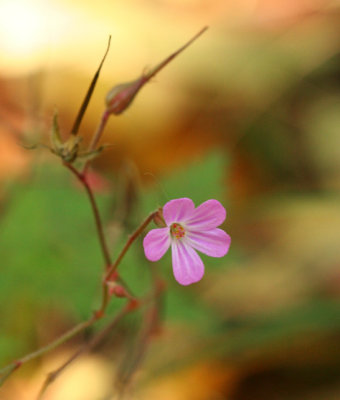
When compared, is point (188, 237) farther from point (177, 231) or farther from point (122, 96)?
point (122, 96)

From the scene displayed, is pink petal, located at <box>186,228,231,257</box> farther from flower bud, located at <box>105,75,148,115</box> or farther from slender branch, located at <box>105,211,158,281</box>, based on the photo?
flower bud, located at <box>105,75,148,115</box>

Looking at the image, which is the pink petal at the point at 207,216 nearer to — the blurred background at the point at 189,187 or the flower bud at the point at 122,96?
the blurred background at the point at 189,187

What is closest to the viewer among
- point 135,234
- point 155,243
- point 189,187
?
point 155,243

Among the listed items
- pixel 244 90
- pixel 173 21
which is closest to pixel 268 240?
pixel 244 90

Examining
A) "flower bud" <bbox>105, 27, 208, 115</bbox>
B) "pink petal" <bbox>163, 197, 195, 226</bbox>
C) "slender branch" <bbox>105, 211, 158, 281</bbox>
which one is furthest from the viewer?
"flower bud" <bbox>105, 27, 208, 115</bbox>

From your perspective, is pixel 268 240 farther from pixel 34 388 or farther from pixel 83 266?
pixel 34 388

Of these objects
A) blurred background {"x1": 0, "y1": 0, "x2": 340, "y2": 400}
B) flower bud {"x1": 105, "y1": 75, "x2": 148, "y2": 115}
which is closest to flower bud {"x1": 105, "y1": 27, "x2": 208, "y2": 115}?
flower bud {"x1": 105, "y1": 75, "x2": 148, "y2": 115}

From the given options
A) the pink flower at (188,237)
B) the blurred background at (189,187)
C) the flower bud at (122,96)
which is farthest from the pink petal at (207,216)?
the flower bud at (122,96)

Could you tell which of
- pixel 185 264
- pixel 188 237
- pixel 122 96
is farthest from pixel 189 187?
pixel 185 264
